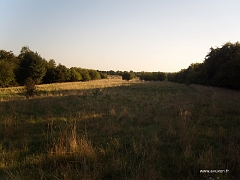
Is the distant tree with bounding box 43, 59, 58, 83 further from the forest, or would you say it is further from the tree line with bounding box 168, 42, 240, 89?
the tree line with bounding box 168, 42, 240, 89

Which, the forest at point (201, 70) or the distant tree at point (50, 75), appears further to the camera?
the distant tree at point (50, 75)

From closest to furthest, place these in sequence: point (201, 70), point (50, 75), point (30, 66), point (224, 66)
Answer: point (224, 66), point (30, 66), point (201, 70), point (50, 75)

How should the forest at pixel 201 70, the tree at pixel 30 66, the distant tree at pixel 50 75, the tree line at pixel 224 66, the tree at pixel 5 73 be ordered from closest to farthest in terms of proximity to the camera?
the tree line at pixel 224 66, the forest at pixel 201 70, the tree at pixel 5 73, the tree at pixel 30 66, the distant tree at pixel 50 75

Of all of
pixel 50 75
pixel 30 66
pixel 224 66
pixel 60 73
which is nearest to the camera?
pixel 224 66

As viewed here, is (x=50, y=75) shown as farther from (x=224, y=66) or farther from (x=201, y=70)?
(x=224, y=66)

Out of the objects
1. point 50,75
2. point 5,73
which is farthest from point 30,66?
point 50,75

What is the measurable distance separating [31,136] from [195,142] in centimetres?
635

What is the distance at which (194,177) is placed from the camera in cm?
366

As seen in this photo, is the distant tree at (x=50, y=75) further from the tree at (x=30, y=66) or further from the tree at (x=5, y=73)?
the tree at (x=5, y=73)

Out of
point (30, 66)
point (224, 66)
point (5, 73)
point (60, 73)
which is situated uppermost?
point (30, 66)

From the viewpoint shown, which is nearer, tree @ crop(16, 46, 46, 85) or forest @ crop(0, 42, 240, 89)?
forest @ crop(0, 42, 240, 89)

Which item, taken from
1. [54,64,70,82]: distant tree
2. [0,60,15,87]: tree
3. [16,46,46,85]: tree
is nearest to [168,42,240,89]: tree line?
[16,46,46,85]: tree

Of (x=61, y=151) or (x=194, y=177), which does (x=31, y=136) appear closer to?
(x=61, y=151)

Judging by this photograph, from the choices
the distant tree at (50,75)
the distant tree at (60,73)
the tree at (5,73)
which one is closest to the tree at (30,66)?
the tree at (5,73)
